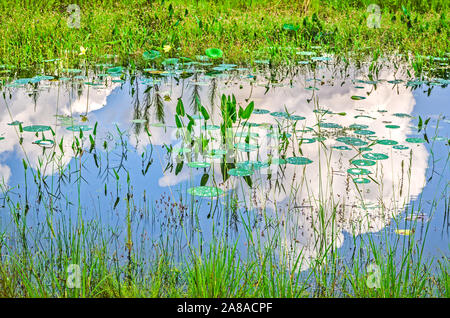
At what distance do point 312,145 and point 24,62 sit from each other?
11.8ft

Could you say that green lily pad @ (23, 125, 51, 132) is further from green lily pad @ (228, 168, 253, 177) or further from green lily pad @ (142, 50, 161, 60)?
green lily pad @ (142, 50, 161, 60)

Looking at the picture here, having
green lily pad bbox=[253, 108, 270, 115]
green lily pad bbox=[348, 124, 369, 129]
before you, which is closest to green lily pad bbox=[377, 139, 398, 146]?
green lily pad bbox=[348, 124, 369, 129]

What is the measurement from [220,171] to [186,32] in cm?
448

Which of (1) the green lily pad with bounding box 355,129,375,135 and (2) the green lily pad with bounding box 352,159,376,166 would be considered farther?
(1) the green lily pad with bounding box 355,129,375,135

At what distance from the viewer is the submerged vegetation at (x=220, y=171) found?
5.77ft

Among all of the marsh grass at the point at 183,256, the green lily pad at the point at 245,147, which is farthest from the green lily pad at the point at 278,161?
the marsh grass at the point at 183,256

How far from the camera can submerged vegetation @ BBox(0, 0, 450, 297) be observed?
1758 mm

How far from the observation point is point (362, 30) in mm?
7449

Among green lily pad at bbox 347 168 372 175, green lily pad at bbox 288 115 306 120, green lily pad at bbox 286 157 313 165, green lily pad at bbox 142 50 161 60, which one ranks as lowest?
green lily pad at bbox 347 168 372 175

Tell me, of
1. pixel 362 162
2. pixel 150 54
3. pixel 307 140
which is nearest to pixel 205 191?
pixel 362 162

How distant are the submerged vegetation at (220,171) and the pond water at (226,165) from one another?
0.01m

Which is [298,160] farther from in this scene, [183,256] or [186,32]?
[186,32]

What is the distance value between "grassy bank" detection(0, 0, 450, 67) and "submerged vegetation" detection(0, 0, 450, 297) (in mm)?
54
